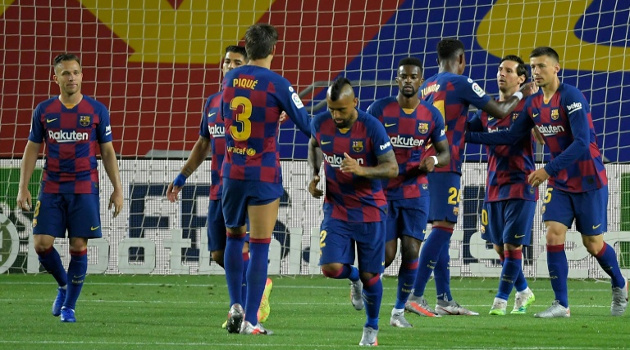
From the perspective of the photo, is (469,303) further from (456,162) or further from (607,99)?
(607,99)

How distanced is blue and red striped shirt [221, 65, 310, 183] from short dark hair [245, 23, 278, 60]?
90mm

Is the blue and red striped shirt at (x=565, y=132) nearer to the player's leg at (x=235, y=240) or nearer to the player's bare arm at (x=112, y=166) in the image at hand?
the player's leg at (x=235, y=240)

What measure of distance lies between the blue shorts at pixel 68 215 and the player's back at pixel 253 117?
1545 millimetres

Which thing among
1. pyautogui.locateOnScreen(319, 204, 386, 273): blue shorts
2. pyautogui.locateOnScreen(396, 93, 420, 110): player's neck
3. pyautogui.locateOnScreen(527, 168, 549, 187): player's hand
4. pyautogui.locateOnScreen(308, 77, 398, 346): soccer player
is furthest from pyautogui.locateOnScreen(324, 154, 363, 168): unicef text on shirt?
pyautogui.locateOnScreen(527, 168, 549, 187): player's hand

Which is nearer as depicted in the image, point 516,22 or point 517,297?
A: point 517,297

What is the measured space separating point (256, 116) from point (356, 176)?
722 millimetres

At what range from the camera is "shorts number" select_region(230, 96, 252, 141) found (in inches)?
269

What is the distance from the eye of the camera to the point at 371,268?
21.2 ft

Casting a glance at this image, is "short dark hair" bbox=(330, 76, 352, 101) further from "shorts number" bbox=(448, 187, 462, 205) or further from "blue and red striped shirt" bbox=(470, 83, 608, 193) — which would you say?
"blue and red striped shirt" bbox=(470, 83, 608, 193)

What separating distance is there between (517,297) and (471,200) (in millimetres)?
3821

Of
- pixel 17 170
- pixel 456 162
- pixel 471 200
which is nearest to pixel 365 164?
pixel 456 162

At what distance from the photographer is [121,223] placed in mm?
12961

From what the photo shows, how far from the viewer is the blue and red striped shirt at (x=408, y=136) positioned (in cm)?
762

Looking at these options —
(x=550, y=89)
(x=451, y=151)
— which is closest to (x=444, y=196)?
(x=451, y=151)
